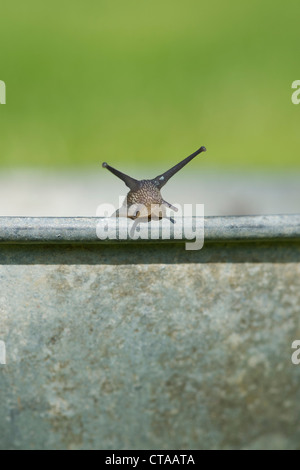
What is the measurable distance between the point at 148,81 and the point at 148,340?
5400 mm

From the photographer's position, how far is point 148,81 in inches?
247

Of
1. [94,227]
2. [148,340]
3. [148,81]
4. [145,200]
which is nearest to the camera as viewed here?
[94,227]

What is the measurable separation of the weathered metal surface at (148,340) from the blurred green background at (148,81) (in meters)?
3.19

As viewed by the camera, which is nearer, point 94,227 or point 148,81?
point 94,227

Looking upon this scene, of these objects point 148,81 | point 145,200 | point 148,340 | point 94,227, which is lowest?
point 148,340

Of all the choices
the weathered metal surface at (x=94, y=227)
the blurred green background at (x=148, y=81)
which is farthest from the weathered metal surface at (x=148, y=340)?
the blurred green background at (x=148, y=81)

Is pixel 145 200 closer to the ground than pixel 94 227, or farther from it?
farther from it

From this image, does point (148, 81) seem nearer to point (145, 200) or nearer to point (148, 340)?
point (145, 200)

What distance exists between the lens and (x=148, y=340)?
117cm

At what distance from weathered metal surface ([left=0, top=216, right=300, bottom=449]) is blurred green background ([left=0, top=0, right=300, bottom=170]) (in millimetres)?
3193

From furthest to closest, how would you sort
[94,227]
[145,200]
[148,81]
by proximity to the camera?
1. [148,81]
2. [145,200]
3. [94,227]

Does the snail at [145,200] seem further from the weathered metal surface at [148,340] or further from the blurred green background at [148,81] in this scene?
the blurred green background at [148,81]

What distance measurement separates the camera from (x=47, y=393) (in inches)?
46.8

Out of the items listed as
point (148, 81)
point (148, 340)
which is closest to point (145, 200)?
point (148, 340)
